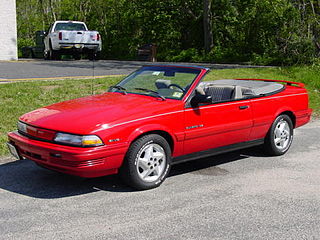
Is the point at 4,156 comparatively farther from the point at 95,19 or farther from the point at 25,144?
the point at 95,19

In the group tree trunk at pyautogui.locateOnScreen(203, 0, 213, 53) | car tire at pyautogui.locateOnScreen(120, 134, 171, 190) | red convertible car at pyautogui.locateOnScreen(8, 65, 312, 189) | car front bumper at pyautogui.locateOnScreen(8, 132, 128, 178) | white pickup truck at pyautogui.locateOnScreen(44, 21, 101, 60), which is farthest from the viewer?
tree trunk at pyautogui.locateOnScreen(203, 0, 213, 53)

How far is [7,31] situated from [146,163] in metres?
22.6

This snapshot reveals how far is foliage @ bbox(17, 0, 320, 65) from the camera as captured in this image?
2053 cm

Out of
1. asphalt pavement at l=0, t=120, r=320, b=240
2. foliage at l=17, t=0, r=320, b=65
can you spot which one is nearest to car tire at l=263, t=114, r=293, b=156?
asphalt pavement at l=0, t=120, r=320, b=240

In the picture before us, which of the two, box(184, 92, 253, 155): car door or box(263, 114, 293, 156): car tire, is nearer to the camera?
box(184, 92, 253, 155): car door

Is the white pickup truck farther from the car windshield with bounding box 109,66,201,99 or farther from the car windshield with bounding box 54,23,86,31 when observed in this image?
the car windshield with bounding box 109,66,201,99

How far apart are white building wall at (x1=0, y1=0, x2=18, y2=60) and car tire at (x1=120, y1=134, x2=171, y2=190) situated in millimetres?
22102

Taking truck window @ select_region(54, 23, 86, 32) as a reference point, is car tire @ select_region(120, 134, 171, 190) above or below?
below

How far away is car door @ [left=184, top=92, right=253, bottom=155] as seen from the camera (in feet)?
18.5

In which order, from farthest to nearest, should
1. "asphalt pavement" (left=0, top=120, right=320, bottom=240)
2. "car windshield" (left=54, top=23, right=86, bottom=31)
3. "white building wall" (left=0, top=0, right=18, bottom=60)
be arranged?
"white building wall" (left=0, top=0, right=18, bottom=60), "car windshield" (left=54, top=23, right=86, bottom=31), "asphalt pavement" (left=0, top=120, right=320, bottom=240)

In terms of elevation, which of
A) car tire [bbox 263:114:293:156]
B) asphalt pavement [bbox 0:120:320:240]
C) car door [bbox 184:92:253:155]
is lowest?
asphalt pavement [bbox 0:120:320:240]

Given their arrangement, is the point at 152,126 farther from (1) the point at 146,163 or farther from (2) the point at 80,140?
(2) the point at 80,140

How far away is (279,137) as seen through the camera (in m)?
6.92

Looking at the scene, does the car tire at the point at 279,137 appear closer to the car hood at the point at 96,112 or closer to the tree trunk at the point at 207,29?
the car hood at the point at 96,112
